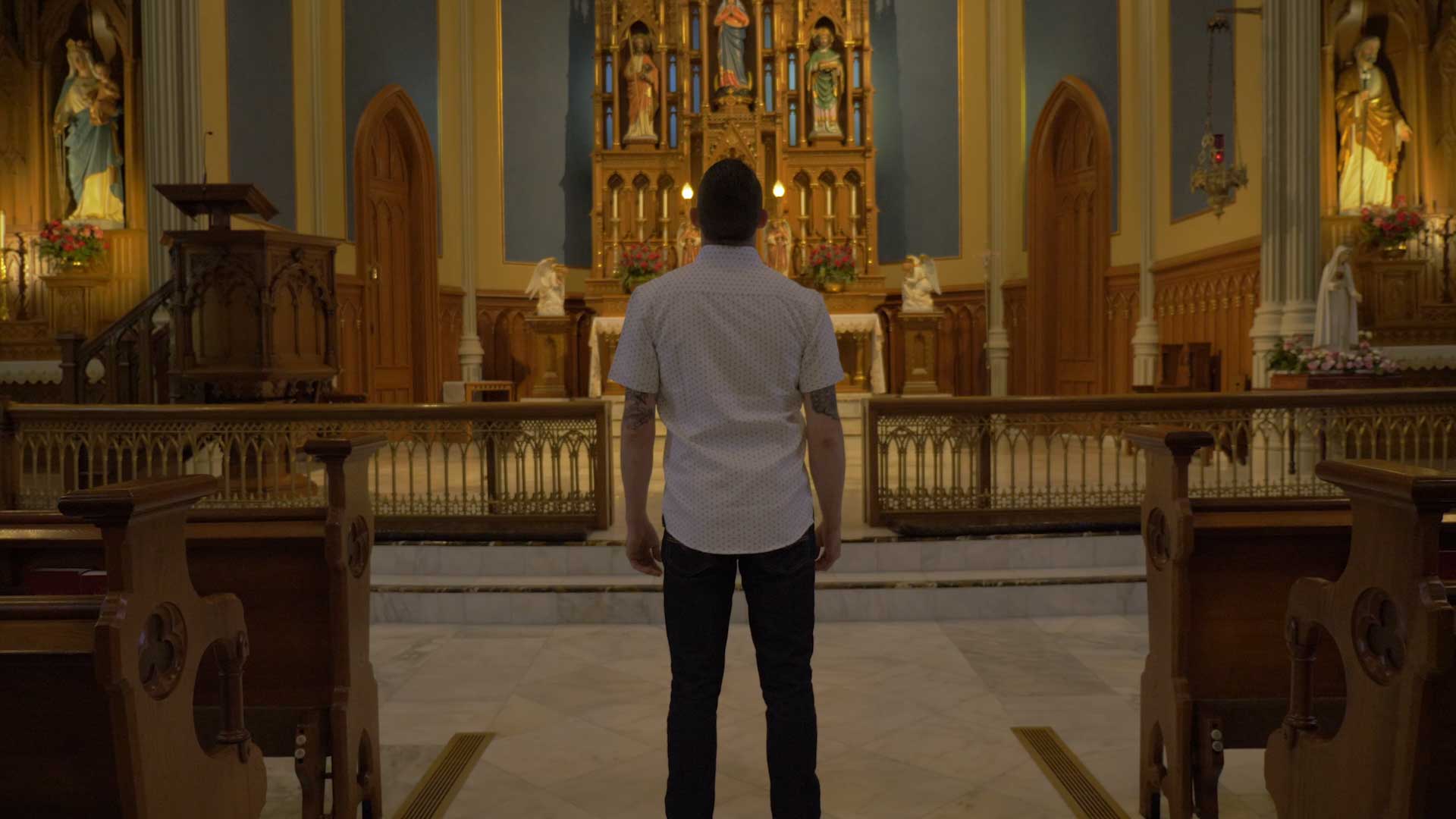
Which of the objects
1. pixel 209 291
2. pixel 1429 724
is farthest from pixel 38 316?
pixel 1429 724

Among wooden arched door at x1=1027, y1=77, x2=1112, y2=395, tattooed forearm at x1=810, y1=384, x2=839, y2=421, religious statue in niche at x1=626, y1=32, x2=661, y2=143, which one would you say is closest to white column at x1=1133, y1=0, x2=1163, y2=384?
wooden arched door at x1=1027, y1=77, x2=1112, y2=395

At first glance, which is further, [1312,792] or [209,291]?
[209,291]

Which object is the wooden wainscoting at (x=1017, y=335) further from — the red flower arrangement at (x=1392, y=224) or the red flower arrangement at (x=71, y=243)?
the red flower arrangement at (x=71, y=243)

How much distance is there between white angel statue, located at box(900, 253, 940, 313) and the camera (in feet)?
48.0

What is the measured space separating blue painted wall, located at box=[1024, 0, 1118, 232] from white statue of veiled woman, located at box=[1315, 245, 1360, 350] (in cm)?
430

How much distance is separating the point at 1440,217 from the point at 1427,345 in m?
1.05

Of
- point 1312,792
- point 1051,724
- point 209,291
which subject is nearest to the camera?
point 1312,792

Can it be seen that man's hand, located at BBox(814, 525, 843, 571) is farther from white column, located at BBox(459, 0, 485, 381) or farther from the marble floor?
white column, located at BBox(459, 0, 485, 381)

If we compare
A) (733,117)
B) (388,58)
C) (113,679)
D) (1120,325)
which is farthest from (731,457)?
(733,117)

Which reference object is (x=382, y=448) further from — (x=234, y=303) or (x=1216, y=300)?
(x=1216, y=300)

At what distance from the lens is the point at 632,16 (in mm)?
16000

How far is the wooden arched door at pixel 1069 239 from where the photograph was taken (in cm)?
1371

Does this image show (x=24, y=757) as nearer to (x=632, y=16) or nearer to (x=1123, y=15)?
(x=1123, y=15)

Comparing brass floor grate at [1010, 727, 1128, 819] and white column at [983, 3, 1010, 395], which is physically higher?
white column at [983, 3, 1010, 395]
